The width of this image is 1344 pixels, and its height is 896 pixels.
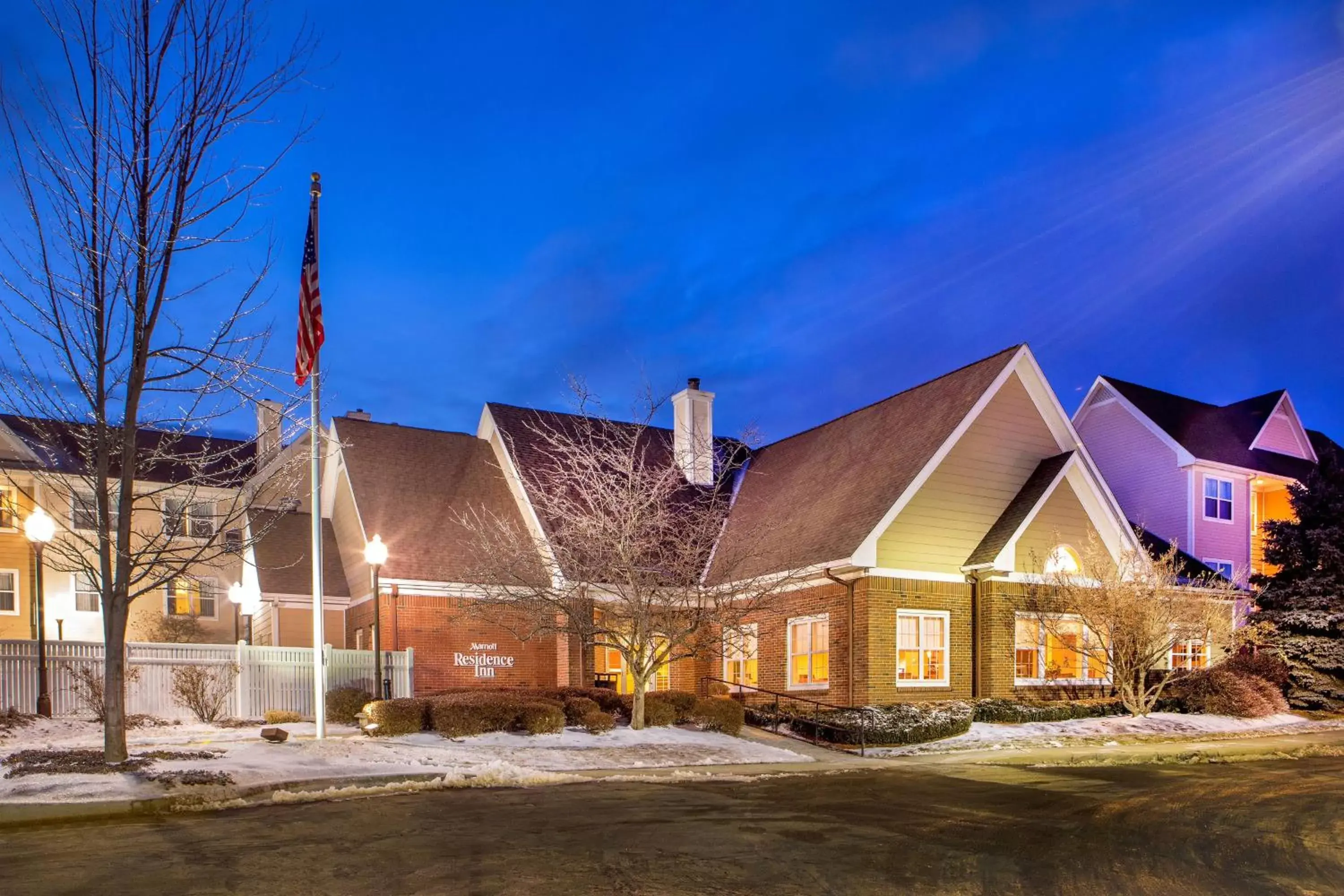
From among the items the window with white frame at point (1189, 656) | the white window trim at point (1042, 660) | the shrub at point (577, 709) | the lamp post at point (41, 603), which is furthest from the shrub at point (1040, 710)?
the lamp post at point (41, 603)

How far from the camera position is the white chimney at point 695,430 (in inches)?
1209

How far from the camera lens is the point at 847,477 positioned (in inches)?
1041

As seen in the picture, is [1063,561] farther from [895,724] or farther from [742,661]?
[742,661]

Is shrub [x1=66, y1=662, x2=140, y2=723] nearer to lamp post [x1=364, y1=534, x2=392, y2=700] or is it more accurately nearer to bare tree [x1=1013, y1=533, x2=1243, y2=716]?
lamp post [x1=364, y1=534, x2=392, y2=700]

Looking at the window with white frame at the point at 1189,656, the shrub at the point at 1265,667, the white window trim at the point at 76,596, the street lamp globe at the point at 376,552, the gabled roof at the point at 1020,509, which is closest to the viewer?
the street lamp globe at the point at 376,552

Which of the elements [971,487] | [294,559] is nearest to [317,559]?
[294,559]

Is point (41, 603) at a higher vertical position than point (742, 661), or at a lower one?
higher

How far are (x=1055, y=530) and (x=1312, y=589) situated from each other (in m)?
9.32

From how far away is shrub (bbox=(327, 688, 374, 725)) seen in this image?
21.0 m

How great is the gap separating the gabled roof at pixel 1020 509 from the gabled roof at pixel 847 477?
2.42m

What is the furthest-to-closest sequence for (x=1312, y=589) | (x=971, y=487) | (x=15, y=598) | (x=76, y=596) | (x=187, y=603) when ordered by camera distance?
1. (x=187, y=603)
2. (x=76, y=596)
3. (x=15, y=598)
4. (x=1312, y=589)
5. (x=971, y=487)

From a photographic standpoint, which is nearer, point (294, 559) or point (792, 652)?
point (792, 652)

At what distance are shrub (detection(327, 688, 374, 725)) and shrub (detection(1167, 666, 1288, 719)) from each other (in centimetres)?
1844

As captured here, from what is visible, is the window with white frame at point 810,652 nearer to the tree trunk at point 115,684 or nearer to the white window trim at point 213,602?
the tree trunk at point 115,684
